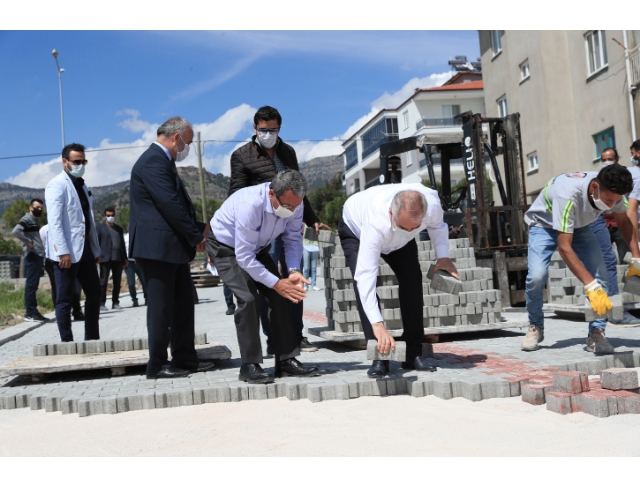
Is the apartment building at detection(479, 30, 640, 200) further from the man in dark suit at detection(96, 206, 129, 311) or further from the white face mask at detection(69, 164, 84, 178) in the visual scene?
the white face mask at detection(69, 164, 84, 178)

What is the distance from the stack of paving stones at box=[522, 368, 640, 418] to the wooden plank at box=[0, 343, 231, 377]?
2.71 m

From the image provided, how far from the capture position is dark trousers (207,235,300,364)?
4836mm

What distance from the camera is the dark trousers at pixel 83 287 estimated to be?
256 inches

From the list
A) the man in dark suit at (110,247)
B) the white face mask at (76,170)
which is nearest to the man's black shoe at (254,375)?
the white face mask at (76,170)

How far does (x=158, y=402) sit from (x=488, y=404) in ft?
7.03

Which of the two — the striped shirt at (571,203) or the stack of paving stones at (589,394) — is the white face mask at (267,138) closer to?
the striped shirt at (571,203)

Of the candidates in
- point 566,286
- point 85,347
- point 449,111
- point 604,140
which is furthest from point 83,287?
point 449,111

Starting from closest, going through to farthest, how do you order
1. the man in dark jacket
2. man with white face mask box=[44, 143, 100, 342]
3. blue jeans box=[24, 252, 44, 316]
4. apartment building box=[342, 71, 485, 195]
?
the man in dark jacket, man with white face mask box=[44, 143, 100, 342], blue jeans box=[24, 252, 44, 316], apartment building box=[342, 71, 485, 195]

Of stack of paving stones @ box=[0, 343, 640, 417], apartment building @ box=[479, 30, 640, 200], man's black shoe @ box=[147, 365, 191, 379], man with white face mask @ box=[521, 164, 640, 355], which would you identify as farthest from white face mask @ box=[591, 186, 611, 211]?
apartment building @ box=[479, 30, 640, 200]

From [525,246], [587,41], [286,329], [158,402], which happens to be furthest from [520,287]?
[587,41]

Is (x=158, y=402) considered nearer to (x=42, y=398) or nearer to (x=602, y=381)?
(x=42, y=398)

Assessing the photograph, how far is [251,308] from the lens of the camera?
484 centimetres

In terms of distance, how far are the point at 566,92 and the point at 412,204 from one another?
21214mm

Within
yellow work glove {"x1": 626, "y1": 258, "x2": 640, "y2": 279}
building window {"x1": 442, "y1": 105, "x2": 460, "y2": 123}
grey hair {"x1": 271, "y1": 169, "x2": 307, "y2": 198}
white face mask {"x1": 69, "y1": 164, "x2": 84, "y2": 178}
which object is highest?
building window {"x1": 442, "y1": 105, "x2": 460, "y2": 123}
